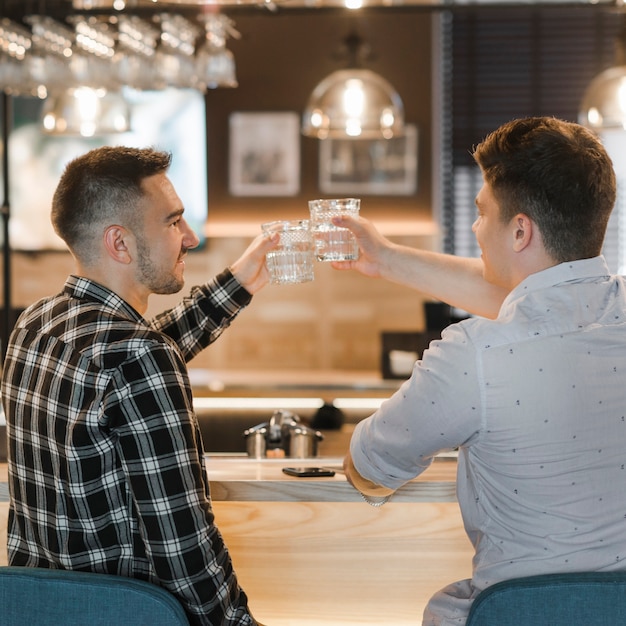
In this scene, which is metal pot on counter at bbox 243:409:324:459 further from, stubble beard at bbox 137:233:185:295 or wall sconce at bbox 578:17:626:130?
wall sconce at bbox 578:17:626:130

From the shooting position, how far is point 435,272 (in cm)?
228

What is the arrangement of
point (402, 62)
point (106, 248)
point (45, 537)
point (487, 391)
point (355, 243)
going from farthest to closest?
point (402, 62) < point (355, 243) < point (106, 248) < point (45, 537) < point (487, 391)

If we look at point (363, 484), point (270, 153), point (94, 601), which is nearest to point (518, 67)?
point (270, 153)

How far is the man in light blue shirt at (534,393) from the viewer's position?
1.39 m

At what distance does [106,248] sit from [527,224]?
716mm

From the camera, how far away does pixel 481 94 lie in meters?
6.12

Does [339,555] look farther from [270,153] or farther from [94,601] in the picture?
[270,153]

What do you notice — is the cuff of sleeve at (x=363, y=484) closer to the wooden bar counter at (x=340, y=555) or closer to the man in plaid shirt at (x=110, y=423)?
the man in plaid shirt at (x=110, y=423)

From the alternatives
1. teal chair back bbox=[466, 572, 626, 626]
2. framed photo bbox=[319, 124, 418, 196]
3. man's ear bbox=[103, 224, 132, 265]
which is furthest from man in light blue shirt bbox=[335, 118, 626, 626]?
framed photo bbox=[319, 124, 418, 196]

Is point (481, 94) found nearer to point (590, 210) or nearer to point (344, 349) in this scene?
point (344, 349)

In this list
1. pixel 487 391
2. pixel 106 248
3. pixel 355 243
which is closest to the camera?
pixel 487 391

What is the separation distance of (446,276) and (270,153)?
4.02 metres

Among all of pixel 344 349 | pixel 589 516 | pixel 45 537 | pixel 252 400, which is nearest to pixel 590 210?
pixel 589 516

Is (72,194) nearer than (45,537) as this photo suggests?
No
